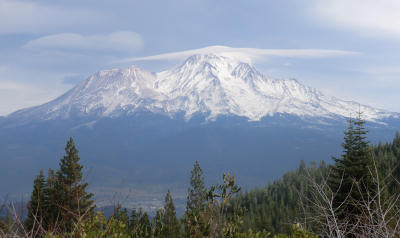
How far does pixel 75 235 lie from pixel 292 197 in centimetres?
9994

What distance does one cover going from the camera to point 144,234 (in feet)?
22.7

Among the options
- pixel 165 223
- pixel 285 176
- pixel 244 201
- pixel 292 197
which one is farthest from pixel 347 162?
pixel 285 176

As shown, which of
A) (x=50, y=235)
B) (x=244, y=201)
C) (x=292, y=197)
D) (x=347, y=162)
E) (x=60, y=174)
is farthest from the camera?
(x=244, y=201)

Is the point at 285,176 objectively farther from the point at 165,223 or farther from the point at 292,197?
the point at 165,223

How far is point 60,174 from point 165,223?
3208cm

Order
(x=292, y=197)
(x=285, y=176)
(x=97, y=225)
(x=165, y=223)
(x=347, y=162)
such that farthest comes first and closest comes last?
(x=285, y=176) → (x=292, y=197) → (x=347, y=162) → (x=165, y=223) → (x=97, y=225)

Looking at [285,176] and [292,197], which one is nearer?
[292,197]

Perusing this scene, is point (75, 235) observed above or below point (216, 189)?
below

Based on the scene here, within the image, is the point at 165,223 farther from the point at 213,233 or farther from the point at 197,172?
the point at 197,172

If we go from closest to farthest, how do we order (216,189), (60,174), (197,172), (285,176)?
(216,189)
(60,174)
(197,172)
(285,176)

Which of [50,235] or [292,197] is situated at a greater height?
[50,235]

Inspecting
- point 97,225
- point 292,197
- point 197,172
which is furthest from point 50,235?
point 292,197

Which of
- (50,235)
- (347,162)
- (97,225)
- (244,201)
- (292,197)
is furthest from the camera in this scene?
(244,201)

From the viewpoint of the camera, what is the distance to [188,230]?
6.13 meters
